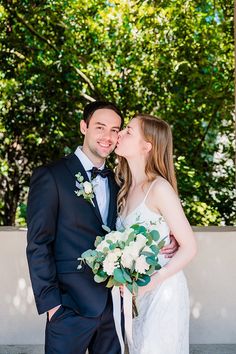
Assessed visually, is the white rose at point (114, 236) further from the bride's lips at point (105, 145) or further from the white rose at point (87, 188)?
the bride's lips at point (105, 145)

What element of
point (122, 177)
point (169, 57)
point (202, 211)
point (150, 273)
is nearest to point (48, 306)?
point (150, 273)

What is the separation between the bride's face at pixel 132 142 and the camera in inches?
105

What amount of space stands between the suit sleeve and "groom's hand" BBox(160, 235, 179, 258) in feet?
1.52

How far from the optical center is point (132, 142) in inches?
105

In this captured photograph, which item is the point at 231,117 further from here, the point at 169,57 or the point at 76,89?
the point at 76,89

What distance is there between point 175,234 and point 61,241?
0.46 metres

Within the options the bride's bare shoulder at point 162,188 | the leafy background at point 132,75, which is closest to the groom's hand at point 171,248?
the bride's bare shoulder at point 162,188

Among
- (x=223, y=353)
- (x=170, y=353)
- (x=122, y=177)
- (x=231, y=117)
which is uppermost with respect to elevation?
(x=231, y=117)

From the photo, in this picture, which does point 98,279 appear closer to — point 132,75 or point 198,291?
point 198,291

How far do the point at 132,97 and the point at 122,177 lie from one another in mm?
4225

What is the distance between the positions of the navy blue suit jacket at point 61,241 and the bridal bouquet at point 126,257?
0.52ft

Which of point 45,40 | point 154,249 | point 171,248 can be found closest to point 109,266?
point 154,249

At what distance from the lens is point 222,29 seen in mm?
6715

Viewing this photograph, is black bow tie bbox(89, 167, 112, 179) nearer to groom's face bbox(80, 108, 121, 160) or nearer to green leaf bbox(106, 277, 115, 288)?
groom's face bbox(80, 108, 121, 160)
